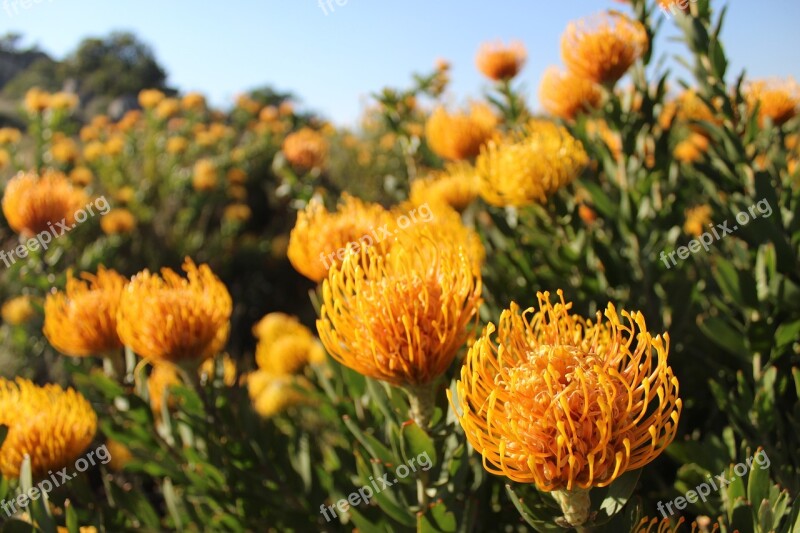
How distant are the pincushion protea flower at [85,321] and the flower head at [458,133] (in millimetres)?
1570

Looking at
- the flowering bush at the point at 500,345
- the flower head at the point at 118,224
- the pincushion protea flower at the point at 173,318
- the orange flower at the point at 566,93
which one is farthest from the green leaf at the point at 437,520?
the flower head at the point at 118,224

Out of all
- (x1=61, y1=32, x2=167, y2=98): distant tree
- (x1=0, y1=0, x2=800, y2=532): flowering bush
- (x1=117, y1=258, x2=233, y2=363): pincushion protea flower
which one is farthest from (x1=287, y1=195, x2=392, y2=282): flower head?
(x1=61, y1=32, x2=167, y2=98): distant tree

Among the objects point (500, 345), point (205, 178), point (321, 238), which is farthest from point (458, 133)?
point (205, 178)

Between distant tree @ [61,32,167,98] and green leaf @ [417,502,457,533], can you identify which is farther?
distant tree @ [61,32,167,98]

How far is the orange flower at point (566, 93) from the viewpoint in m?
2.43

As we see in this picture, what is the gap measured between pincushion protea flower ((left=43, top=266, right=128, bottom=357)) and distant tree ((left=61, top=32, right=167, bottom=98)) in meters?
19.2

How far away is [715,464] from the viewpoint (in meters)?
1.41

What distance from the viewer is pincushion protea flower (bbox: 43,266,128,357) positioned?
195cm

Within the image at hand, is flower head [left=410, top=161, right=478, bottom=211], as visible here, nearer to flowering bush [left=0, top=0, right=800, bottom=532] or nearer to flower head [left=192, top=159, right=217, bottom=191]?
flowering bush [left=0, top=0, right=800, bottom=532]

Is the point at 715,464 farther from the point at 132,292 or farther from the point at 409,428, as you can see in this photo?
the point at 132,292

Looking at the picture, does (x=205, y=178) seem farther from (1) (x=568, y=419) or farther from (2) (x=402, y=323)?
(1) (x=568, y=419)

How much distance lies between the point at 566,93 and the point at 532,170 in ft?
2.59

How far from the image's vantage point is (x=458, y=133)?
2.77m

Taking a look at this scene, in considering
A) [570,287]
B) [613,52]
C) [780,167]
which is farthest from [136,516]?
[780,167]
